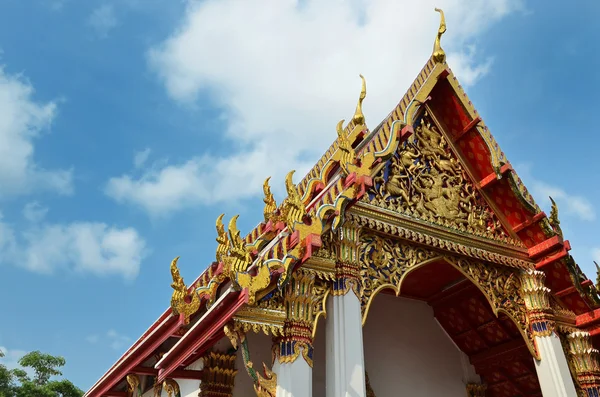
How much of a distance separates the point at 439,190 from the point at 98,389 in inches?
235

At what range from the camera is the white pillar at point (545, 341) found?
6266 mm

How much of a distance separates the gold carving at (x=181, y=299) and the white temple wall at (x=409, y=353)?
323cm

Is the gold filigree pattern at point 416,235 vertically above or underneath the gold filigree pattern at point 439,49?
underneath

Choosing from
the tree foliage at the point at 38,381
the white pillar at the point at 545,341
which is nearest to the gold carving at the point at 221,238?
Answer: the white pillar at the point at 545,341

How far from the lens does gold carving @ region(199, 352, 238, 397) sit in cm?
611

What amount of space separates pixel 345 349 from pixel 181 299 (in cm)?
208

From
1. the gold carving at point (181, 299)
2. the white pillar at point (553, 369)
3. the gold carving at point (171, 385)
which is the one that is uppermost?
the gold carving at point (181, 299)

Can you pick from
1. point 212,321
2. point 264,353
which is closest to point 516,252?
point 264,353

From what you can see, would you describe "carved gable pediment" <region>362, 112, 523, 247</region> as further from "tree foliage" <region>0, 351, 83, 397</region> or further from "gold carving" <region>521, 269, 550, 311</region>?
"tree foliage" <region>0, 351, 83, 397</region>

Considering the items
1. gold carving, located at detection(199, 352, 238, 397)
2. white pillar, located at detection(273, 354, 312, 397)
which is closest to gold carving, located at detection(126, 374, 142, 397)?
gold carving, located at detection(199, 352, 238, 397)

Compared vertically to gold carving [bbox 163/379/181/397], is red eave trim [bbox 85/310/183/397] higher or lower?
higher

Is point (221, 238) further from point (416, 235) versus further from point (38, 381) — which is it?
point (38, 381)

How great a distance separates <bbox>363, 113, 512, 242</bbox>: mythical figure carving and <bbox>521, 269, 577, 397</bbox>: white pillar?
662mm

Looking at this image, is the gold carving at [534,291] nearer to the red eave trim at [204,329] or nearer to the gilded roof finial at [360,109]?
the gilded roof finial at [360,109]
